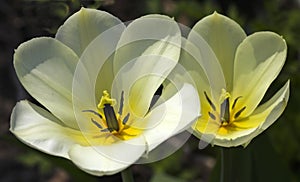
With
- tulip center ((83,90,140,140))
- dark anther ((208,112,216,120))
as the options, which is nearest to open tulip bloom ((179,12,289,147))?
dark anther ((208,112,216,120))

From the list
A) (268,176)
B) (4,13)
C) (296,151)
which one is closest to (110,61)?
(268,176)

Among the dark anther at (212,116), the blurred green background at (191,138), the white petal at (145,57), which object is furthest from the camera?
the blurred green background at (191,138)

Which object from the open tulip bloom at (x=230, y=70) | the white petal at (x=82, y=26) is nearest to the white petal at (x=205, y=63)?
the open tulip bloom at (x=230, y=70)

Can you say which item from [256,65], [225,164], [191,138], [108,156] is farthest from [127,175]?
[191,138]

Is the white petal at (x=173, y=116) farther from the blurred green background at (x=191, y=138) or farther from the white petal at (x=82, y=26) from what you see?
the blurred green background at (x=191, y=138)

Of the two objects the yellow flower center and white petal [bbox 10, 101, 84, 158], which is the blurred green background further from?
white petal [bbox 10, 101, 84, 158]

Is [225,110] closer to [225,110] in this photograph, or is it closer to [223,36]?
[225,110]
